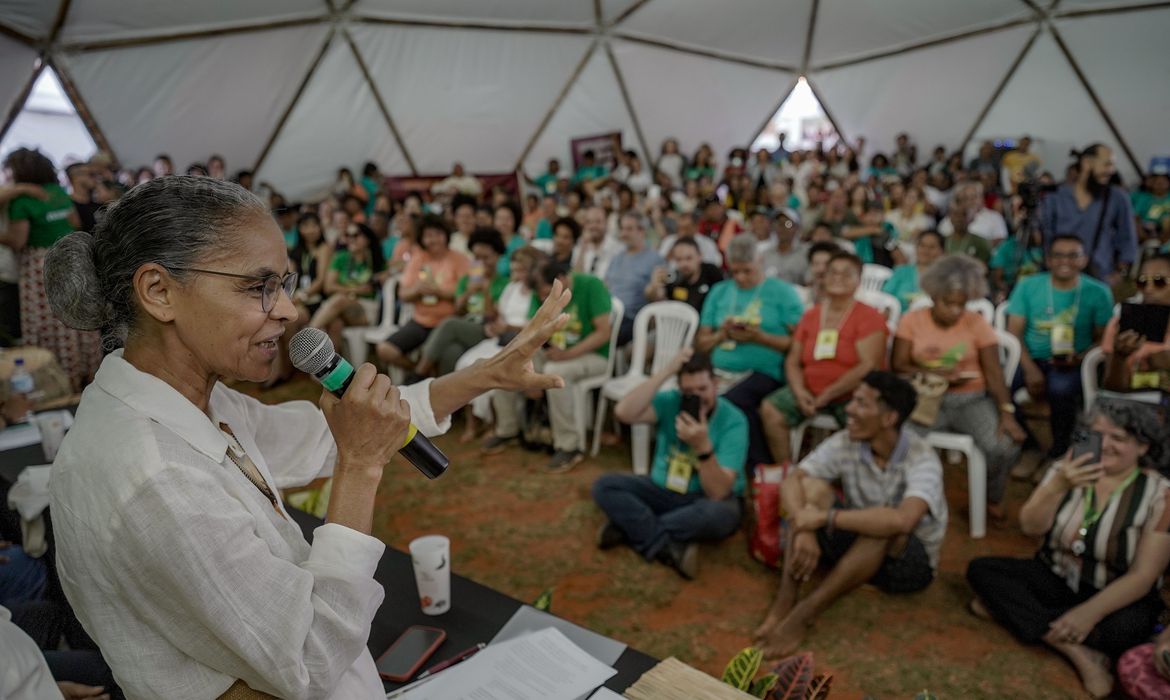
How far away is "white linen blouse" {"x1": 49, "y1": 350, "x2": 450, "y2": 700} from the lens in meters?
0.82

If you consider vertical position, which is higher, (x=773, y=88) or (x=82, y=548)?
(x=773, y=88)

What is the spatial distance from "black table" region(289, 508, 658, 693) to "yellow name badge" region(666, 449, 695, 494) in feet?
5.31

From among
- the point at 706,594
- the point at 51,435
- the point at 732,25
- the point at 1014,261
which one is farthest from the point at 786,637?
the point at 732,25

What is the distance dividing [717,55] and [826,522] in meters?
10.8

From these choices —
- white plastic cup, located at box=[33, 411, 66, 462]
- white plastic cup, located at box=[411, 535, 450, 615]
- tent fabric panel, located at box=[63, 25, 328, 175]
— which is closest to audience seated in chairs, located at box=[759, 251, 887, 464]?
white plastic cup, located at box=[411, 535, 450, 615]

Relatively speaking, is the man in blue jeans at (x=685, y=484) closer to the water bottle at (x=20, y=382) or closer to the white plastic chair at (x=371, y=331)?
the water bottle at (x=20, y=382)

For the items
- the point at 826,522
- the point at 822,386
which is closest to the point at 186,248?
the point at 826,522

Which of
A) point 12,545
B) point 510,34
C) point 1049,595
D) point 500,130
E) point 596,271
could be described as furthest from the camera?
point 500,130

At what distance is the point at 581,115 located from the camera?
37.4 feet

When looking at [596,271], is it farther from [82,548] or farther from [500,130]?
[500,130]

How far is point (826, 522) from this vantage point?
2764 mm

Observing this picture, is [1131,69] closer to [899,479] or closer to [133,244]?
[899,479]

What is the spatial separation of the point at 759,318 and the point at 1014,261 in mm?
Answer: 2923

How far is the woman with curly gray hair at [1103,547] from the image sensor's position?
2303 millimetres
